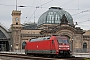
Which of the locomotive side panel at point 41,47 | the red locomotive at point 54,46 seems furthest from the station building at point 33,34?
the red locomotive at point 54,46

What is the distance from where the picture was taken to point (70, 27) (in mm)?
93188

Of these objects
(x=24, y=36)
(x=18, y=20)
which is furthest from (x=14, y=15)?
(x=24, y=36)

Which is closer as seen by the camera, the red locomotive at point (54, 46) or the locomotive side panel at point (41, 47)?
the red locomotive at point (54, 46)

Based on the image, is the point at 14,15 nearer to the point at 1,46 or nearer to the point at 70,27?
the point at 1,46

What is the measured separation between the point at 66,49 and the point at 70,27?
55.4m

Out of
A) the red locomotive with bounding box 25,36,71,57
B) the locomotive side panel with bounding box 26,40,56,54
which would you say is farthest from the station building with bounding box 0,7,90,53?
the red locomotive with bounding box 25,36,71,57

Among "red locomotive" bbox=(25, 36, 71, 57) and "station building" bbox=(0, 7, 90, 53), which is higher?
"station building" bbox=(0, 7, 90, 53)

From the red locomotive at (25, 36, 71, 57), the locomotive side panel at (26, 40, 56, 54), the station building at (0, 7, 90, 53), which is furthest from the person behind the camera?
the station building at (0, 7, 90, 53)

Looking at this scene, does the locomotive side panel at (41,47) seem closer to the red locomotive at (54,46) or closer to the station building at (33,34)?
the red locomotive at (54,46)

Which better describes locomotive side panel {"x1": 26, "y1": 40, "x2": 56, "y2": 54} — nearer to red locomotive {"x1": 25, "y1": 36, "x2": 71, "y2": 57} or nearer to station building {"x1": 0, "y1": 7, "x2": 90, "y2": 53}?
red locomotive {"x1": 25, "y1": 36, "x2": 71, "y2": 57}

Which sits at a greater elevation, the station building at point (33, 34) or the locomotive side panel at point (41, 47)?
the station building at point (33, 34)

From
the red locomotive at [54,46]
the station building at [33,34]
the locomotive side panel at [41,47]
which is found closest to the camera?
the red locomotive at [54,46]

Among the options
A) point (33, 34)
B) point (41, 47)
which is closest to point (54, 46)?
point (41, 47)

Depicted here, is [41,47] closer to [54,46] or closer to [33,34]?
[54,46]
